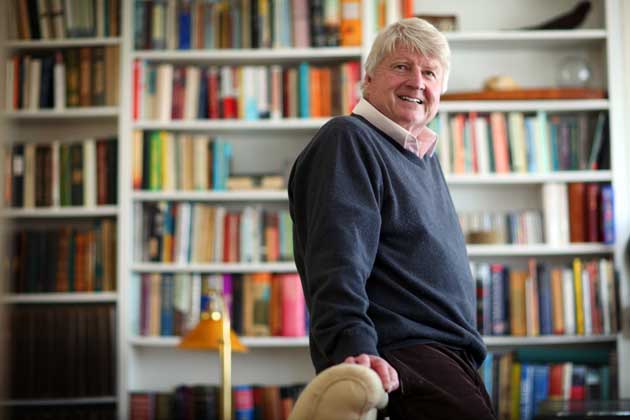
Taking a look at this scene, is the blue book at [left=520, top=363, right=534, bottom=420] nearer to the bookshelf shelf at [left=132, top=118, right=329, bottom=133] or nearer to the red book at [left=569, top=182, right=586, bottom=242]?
the red book at [left=569, top=182, right=586, bottom=242]

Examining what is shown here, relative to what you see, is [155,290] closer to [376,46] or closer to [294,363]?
[294,363]

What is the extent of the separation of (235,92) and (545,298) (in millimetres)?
1532

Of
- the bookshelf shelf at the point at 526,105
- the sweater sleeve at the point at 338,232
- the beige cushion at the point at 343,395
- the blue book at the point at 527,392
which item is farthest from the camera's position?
the bookshelf shelf at the point at 526,105

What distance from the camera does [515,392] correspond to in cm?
373

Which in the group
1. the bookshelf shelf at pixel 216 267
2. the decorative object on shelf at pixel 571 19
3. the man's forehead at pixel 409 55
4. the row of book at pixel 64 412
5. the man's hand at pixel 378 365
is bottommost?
the row of book at pixel 64 412

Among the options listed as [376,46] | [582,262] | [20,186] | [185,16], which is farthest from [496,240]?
[376,46]

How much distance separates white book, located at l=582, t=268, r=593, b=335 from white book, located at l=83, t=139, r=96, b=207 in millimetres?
2032

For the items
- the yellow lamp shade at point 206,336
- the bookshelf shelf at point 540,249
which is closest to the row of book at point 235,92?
the bookshelf shelf at point 540,249

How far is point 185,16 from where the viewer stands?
3.92m

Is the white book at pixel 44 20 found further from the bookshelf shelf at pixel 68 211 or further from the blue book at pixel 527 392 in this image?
the blue book at pixel 527 392

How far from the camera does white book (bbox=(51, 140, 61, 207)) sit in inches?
153

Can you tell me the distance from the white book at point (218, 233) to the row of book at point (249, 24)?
70cm

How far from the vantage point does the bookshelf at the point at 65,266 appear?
3.80 metres

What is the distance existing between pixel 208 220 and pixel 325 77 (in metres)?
0.77
